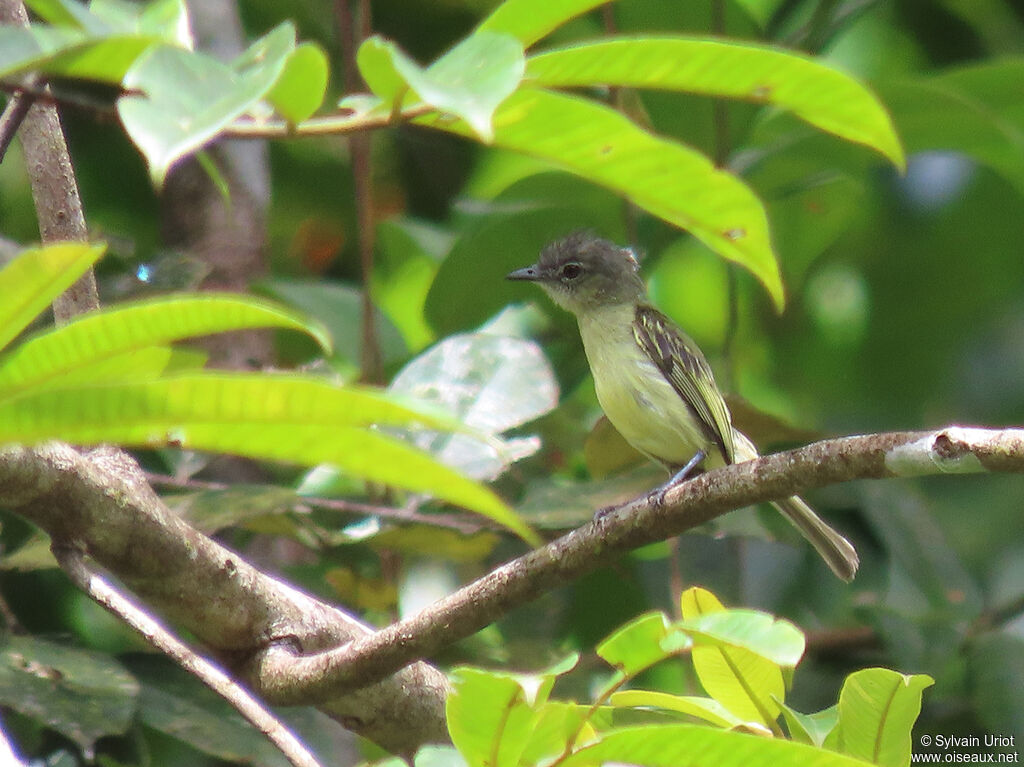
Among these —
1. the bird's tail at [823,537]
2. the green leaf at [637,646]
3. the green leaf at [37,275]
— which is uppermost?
the green leaf at [37,275]

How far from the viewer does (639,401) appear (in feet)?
11.9

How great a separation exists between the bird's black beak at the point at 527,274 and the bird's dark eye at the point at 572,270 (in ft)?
0.38

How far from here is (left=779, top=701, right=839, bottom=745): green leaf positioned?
64.3 inches

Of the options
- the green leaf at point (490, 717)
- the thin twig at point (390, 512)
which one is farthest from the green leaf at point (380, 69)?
the thin twig at point (390, 512)

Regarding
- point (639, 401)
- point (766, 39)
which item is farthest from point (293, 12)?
point (639, 401)

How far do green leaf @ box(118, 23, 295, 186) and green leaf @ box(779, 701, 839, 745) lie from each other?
3.41 feet

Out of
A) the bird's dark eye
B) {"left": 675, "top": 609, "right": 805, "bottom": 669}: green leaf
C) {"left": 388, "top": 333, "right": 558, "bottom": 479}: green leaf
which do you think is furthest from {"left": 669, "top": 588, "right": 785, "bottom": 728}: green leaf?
the bird's dark eye

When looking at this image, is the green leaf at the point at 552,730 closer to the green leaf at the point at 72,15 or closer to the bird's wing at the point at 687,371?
the green leaf at the point at 72,15

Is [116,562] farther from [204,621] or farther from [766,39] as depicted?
[766,39]

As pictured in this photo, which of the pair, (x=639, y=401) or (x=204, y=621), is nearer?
(x=204, y=621)

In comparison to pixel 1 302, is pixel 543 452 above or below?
below

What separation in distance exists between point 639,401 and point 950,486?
1.70 meters

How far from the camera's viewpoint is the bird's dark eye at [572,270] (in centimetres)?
408

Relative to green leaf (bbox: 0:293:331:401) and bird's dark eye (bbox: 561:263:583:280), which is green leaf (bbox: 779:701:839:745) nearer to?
green leaf (bbox: 0:293:331:401)
